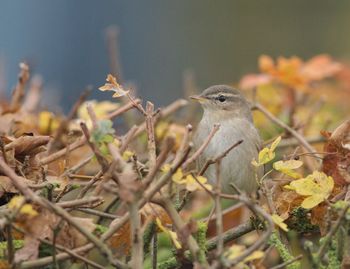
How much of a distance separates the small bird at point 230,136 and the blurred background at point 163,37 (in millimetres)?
5601

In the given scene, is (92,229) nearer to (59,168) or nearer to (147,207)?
(147,207)

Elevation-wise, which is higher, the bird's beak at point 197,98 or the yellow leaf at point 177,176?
the bird's beak at point 197,98

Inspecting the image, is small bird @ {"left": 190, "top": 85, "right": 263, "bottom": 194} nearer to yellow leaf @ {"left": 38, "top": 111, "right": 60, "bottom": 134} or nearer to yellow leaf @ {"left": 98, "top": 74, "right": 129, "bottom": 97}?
yellow leaf @ {"left": 38, "top": 111, "right": 60, "bottom": 134}

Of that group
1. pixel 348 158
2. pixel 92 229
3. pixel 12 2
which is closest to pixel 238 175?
pixel 348 158

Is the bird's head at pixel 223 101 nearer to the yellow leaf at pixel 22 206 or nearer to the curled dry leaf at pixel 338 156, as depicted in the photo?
the curled dry leaf at pixel 338 156

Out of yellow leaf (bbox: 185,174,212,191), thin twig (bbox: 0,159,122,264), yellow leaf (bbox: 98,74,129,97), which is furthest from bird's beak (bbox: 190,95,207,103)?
thin twig (bbox: 0,159,122,264)

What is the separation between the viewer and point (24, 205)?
5.08ft

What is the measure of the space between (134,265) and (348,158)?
65 cm

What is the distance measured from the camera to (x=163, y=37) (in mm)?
12828

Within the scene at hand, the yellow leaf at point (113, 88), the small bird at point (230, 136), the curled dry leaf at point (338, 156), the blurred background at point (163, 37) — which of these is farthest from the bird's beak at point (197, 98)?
the blurred background at point (163, 37)

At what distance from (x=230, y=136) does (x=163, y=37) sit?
9507 millimetres

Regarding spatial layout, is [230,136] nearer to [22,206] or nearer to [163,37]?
[22,206]

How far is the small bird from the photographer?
10.7 ft

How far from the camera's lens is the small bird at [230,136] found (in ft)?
10.7
